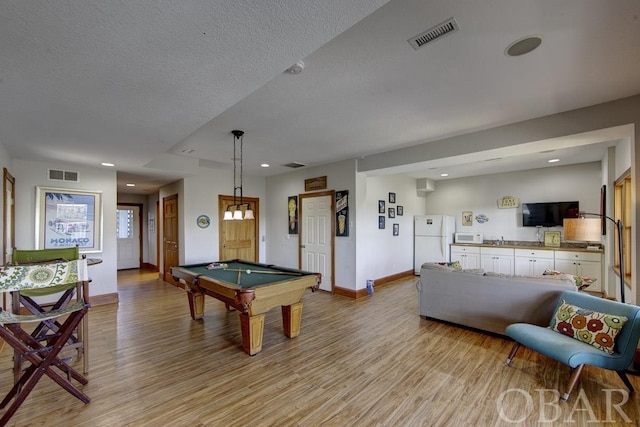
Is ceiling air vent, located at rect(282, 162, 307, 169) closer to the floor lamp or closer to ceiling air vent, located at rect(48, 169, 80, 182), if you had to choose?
ceiling air vent, located at rect(48, 169, 80, 182)

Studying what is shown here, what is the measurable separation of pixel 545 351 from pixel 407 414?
133 centimetres

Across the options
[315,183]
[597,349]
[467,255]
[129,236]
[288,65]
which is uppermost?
[288,65]

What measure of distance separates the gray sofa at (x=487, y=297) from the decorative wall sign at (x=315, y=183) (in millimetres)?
2583

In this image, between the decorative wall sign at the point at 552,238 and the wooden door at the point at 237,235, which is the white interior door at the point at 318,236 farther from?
the decorative wall sign at the point at 552,238

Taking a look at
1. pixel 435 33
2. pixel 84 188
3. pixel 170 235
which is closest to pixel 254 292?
pixel 435 33

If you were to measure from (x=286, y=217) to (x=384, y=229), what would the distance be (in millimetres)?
2247

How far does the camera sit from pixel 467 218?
283 inches

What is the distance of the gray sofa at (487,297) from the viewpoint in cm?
303

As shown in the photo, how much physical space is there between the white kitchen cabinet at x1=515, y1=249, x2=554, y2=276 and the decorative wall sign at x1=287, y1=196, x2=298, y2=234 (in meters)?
4.83

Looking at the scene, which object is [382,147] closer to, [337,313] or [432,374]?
[337,313]

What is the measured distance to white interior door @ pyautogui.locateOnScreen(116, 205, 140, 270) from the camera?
8188mm

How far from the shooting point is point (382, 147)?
4336mm

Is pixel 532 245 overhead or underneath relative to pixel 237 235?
underneath

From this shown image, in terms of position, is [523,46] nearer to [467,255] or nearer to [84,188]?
[467,255]
